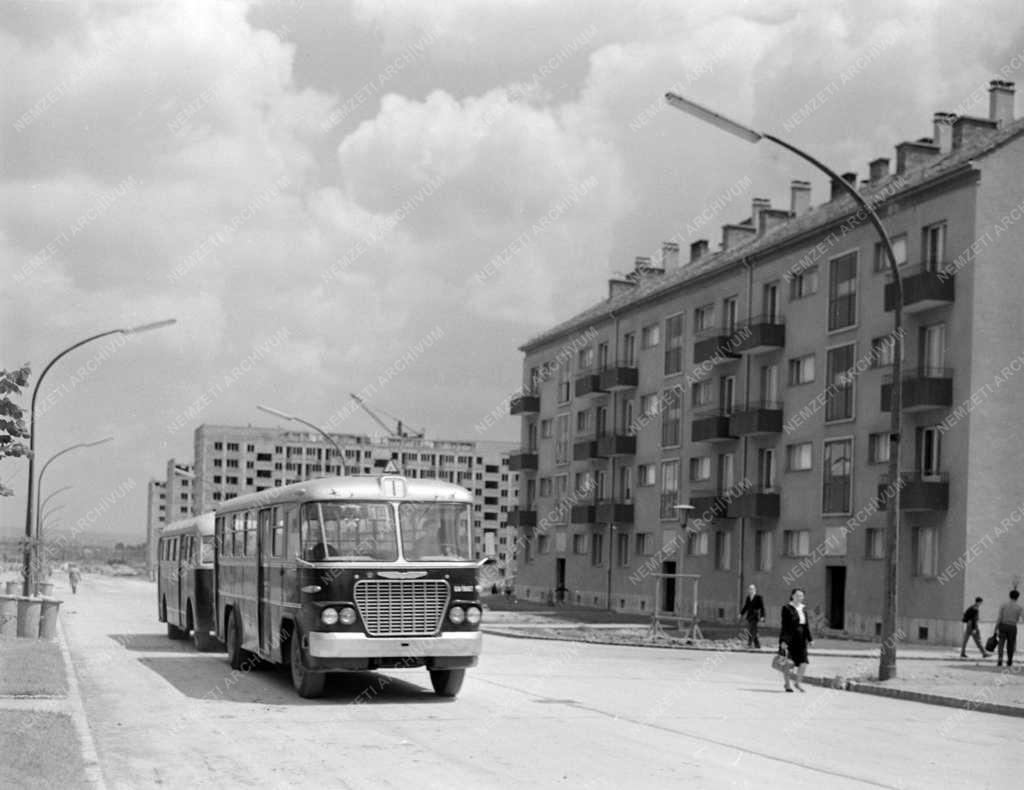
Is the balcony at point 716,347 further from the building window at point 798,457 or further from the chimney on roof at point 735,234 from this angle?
the chimney on roof at point 735,234

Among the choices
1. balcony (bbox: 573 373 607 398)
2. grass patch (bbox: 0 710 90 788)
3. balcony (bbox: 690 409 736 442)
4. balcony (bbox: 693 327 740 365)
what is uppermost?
balcony (bbox: 693 327 740 365)

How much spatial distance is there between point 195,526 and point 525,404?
48398mm

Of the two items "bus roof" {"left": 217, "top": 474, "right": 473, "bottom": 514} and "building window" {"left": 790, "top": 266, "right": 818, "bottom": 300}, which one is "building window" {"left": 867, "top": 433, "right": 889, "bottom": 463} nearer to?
"building window" {"left": 790, "top": 266, "right": 818, "bottom": 300}

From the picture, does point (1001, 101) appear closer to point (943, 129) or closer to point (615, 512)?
point (943, 129)

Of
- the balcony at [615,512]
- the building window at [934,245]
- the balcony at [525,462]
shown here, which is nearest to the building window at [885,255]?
A: the building window at [934,245]

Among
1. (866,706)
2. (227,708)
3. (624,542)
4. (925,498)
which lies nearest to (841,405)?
(925,498)

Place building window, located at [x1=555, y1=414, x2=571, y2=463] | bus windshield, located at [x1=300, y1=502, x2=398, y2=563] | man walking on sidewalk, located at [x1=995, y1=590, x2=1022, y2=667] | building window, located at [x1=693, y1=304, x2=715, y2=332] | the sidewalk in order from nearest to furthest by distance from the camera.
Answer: bus windshield, located at [x1=300, y1=502, x2=398, y2=563]
the sidewalk
man walking on sidewalk, located at [x1=995, y1=590, x2=1022, y2=667]
building window, located at [x1=693, y1=304, x2=715, y2=332]
building window, located at [x1=555, y1=414, x2=571, y2=463]

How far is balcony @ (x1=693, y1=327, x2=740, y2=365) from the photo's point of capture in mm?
51875

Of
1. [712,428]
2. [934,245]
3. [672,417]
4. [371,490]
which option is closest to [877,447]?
[934,245]

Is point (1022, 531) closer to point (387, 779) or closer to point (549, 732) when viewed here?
point (549, 732)

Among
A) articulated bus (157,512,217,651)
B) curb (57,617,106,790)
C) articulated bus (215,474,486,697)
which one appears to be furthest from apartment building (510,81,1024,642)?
curb (57,617,106,790)

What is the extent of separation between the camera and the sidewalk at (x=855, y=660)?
22.3m

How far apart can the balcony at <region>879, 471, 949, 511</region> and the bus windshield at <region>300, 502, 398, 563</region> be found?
24.2 m

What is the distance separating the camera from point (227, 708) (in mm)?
16484
